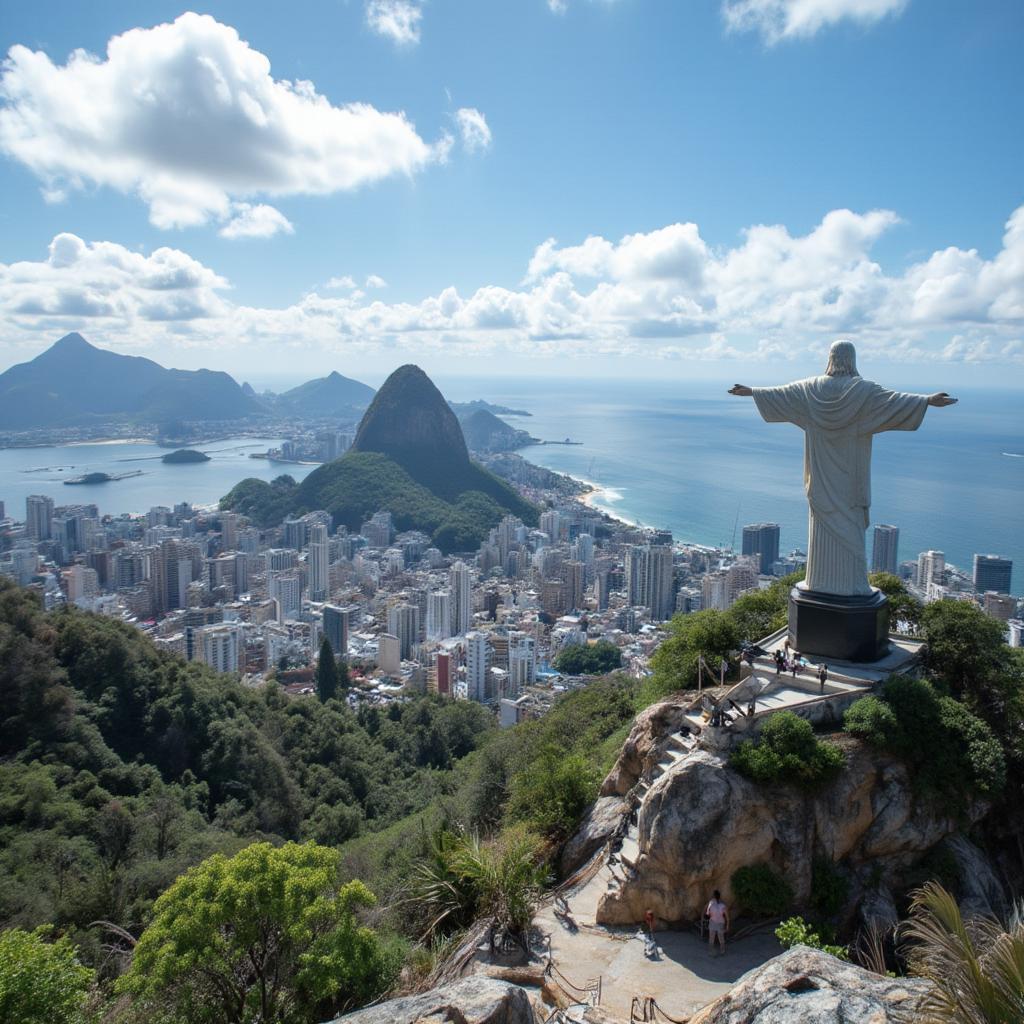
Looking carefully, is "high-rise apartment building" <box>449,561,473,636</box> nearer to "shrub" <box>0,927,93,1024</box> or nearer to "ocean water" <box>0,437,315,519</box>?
"shrub" <box>0,927,93,1024</box>

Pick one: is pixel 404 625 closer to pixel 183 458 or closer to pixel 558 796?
pixel 558 796

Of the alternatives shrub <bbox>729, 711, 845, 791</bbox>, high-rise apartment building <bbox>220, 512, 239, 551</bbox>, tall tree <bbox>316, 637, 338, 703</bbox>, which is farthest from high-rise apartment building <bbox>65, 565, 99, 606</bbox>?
shrub <bbox>729, 711, 845, 791</bbox>

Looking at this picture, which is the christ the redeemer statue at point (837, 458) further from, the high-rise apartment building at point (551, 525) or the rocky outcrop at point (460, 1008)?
the high-rise apartment building at point (551, 525)

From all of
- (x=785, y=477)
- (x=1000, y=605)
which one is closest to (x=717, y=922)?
(x=1000, y=605)

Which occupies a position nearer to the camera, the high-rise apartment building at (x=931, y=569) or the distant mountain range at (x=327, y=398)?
the high-rise apartment building at (x=931, y=569)

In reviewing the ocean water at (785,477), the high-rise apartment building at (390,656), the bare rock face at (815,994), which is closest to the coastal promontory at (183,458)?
the ocean water at (785,477)

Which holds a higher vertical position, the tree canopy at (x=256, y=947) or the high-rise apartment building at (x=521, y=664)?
the tree canopy at (x=256, y=947)
